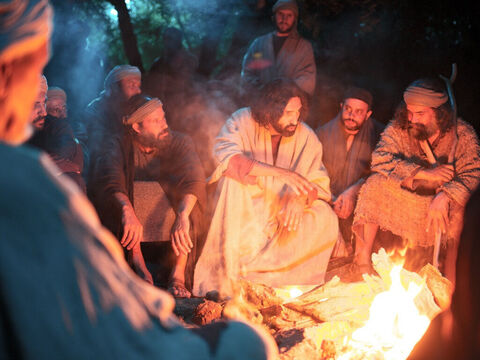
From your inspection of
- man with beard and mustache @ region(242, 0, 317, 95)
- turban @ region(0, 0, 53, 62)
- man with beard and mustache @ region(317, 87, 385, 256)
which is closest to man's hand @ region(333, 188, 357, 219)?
man with beard and mustache @ region(317, 87, 385, 256)

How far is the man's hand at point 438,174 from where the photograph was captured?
553 centimetres

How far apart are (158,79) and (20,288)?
719 centimetres

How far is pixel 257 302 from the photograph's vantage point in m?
4.49

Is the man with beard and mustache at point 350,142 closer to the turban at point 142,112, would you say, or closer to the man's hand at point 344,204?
the man's hand at point 344,204

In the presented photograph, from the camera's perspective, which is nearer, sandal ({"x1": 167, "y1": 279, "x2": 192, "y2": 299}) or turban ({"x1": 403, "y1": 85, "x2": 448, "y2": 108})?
sandal ({"x1": 167, "y1": 279, "x2": 192, "y2": 299})

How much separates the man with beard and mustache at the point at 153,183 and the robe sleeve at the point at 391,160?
2054mm

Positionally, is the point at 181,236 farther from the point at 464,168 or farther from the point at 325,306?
the point at 464,168

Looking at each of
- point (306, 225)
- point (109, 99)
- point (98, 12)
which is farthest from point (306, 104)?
point (98, 12)

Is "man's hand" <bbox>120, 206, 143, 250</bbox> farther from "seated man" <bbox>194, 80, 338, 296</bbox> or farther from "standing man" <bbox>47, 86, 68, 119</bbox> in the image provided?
"standing man" <bbox>47, 86, 68, 119</bbox>

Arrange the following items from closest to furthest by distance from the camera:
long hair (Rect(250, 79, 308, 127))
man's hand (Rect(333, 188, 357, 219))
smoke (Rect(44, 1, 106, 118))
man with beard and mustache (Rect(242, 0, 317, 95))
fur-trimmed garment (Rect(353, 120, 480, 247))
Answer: fur-trimmed garment (Rect(353, 120, 480, 247)) < long hair (Rect(250, 79, 308, 127)) < man's hand (Rect(333, 188, 357, 219)) < man with beard and mustache (Rect(242, 0, 317, 95)) < smoke (Rect(44, 1, 106, 118))

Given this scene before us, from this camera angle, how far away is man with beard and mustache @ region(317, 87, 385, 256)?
6523 millimetres

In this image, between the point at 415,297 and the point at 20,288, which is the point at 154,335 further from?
the point at 415,297

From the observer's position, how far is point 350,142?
6.68 meters

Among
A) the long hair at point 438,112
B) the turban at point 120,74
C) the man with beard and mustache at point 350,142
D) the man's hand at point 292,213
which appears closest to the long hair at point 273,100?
the man with beard and mustache at point 350,142
